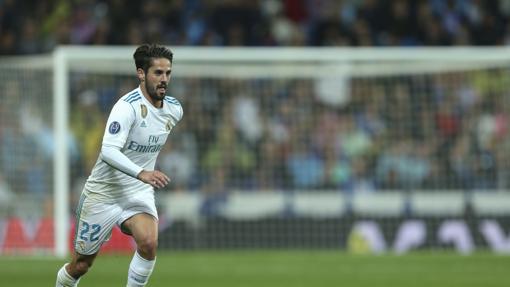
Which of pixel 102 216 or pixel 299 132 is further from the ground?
pixel 299 132

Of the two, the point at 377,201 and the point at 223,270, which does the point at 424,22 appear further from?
the point at 223,270

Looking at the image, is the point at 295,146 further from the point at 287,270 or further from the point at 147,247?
the point at 147,247

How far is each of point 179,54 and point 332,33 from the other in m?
3.51

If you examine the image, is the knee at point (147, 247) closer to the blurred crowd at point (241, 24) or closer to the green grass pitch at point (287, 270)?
the green grass pitch at point (287, 270)

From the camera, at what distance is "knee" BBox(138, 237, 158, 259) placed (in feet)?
29.1

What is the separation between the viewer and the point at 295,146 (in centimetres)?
1723

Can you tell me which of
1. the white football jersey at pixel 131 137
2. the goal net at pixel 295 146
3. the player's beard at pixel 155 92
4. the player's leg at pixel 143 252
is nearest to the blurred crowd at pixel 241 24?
the goal net at pixel 295 146

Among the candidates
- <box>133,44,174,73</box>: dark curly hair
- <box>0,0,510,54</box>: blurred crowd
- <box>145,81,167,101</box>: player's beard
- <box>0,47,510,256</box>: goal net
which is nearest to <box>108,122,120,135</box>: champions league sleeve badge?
<box>145,81,167,101</box>: player's beard

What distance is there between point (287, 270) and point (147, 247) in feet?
17.2

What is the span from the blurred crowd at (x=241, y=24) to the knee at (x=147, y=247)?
10312mm

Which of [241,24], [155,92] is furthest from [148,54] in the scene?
[241,24]

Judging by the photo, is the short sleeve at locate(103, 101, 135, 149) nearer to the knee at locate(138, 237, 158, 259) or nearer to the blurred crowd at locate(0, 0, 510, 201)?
the knee at locate(138, 237, 158, 259)

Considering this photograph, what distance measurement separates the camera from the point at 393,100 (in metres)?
17.5

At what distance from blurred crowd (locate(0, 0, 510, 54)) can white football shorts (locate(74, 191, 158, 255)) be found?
32.8ft
